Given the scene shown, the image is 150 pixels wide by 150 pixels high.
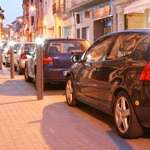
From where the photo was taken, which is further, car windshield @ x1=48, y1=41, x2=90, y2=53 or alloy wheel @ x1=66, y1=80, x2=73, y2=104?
car windshield @ x1=48, y1=41, x2=90, y2=53

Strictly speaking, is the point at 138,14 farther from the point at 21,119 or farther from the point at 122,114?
the point at 122,114

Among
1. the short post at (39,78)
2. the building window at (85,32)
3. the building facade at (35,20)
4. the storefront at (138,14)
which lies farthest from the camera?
the building facade at (35,20)

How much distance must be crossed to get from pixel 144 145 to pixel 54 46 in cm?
803

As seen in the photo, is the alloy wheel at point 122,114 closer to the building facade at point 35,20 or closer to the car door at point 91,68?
the car door at point 91,68

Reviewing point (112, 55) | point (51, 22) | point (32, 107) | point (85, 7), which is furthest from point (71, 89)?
point (51, 22)

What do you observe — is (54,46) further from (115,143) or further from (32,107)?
(115,143)

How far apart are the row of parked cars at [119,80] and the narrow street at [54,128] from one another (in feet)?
0.93

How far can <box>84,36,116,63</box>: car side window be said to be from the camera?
9.65 metres

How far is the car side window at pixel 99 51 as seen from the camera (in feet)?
31.7

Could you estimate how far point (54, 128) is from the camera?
9.02 metres

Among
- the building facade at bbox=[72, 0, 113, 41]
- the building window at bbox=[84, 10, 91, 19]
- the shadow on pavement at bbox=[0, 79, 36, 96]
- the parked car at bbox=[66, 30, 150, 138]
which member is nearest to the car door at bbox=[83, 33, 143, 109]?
the parked car at bbox=[66, 30, 150, 138]

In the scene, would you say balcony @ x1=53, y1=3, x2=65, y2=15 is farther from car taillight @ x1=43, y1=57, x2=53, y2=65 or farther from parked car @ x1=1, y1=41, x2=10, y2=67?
car taillight @ x1=43, y1=57, x2=53, y2=65

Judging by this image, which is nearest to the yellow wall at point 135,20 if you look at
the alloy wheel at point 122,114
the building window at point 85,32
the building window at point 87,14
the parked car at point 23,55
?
the parked car at point 23,55

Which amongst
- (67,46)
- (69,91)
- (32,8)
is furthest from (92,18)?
(32,8)
